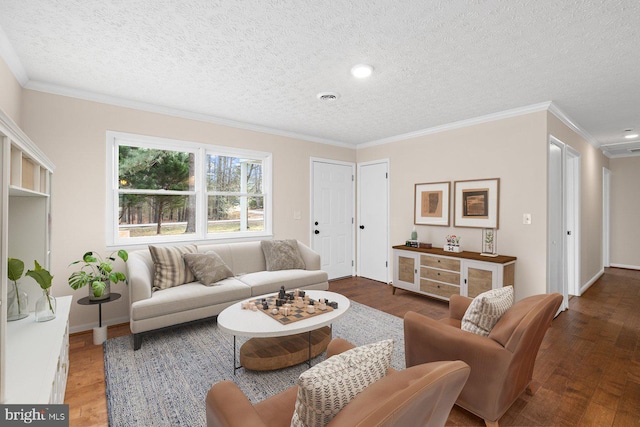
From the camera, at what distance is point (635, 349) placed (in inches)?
111

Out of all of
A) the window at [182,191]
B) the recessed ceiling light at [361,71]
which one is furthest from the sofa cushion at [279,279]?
the recessed ceiling light at [361,71]

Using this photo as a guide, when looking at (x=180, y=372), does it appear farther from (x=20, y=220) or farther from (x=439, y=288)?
(x=439, y=288)

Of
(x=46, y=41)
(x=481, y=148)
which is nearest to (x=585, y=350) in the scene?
(x=481, y=148)

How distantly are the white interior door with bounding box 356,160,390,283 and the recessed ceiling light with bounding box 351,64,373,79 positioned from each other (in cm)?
261

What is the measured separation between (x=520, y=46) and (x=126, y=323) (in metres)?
4.57

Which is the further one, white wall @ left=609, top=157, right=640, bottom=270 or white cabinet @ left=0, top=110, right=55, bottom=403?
white wall @ left=609, top=157, right=640, bottom=270

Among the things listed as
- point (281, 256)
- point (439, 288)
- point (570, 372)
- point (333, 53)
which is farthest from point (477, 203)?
point (333, 53)

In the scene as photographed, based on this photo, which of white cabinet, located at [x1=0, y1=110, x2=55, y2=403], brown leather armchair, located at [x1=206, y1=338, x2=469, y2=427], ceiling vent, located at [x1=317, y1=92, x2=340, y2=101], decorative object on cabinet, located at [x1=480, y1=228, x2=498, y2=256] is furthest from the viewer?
decorative object on cabinet, located at [x1=480, y1=228, x2=498, y2=256]

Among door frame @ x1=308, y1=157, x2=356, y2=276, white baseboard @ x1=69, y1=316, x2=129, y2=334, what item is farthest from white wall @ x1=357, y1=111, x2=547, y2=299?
white baseboard @ x1=69, y1=316, x2=129, y2=334

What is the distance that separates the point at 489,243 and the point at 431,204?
3.25ft

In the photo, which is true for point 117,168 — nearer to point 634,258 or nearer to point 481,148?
point 481,148

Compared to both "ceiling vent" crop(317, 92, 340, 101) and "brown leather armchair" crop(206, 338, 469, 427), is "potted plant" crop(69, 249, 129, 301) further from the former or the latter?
"ceiling vent" crop(317, 92, 340, 101)

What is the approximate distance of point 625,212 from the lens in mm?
6352

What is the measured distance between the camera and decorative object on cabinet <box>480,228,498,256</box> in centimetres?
378
